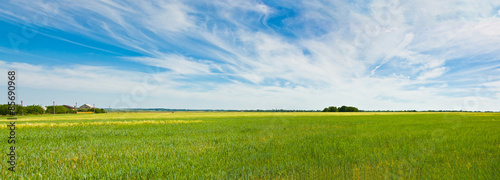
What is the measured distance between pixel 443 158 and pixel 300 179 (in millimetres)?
5269

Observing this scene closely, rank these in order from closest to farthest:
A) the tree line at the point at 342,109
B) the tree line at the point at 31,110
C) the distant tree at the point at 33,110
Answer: the tree line at the point at 31,110 → the distant tree at the point at 33,110 → the tree line at the point at 342,109

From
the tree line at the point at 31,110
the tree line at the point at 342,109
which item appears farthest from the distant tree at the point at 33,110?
the tree line at the point at 342,109

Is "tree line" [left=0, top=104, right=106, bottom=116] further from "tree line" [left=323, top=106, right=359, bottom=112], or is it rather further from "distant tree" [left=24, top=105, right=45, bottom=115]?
"tree line" [left=323, top=106, right=359, bottom=112]

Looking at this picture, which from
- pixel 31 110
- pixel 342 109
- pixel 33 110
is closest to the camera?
pixel 31 110

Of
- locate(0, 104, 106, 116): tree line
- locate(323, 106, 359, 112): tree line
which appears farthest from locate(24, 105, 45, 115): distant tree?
locate(323, 106, 359, 112): tree line

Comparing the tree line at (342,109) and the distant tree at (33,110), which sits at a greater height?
the distant tree at (33,110)

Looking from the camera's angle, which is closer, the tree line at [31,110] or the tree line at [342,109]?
the tree line at [31,110]

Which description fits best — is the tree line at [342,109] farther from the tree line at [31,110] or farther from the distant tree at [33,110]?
the distant tree at [33,110]

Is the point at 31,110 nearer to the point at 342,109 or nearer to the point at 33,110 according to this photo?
the point at 33,110

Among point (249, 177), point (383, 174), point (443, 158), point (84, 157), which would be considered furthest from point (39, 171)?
point (443, 158)

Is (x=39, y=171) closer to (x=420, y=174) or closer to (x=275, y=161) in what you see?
(x=275, y=161)

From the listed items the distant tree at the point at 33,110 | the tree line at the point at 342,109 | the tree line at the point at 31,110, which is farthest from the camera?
the tree line at the point at 342,109

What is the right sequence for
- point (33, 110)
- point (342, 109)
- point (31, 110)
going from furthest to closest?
1. point (342, 109)
2. point (33, 110)
3. point (31, 110)

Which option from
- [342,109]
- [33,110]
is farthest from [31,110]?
[342,109]
